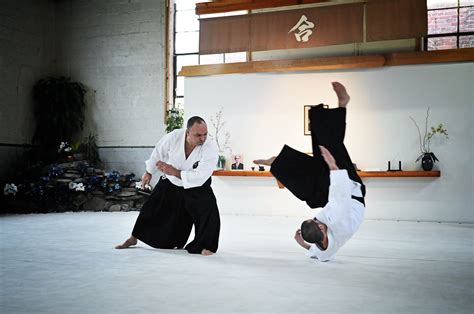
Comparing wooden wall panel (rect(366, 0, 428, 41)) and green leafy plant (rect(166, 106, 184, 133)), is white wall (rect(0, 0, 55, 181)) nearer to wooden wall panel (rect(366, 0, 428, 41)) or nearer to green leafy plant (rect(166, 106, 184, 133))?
green leafy plant (rect(166, 106, 184, 133))

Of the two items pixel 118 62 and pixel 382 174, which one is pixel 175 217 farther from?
pixel 118 62

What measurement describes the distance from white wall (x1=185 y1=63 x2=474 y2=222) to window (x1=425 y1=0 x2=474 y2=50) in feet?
2.26

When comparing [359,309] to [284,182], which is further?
[284,182]

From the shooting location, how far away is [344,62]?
24.4 ft

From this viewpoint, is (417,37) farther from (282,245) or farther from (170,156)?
(170,156)

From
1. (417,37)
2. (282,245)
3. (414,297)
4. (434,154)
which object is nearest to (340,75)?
(417,37)

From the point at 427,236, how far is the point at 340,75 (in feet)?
10.2

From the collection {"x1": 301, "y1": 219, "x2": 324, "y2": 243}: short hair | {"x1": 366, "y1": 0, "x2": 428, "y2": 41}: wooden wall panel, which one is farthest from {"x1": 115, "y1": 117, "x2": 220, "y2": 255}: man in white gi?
{"x1": 366, "y1": 0, "x2": 428, "y2": 41}: wooden wall panel


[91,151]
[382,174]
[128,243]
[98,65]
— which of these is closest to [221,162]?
[382,174]

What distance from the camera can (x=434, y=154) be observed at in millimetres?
7195

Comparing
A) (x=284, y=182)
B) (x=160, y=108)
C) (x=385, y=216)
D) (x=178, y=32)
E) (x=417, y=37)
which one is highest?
(x=178, y=32)

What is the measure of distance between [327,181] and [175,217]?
1.36 m

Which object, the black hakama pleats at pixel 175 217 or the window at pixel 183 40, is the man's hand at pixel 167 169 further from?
the window at pixel 183 40

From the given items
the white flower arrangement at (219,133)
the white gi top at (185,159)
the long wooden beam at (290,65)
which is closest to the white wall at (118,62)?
the long wooden beam at (290,65)
